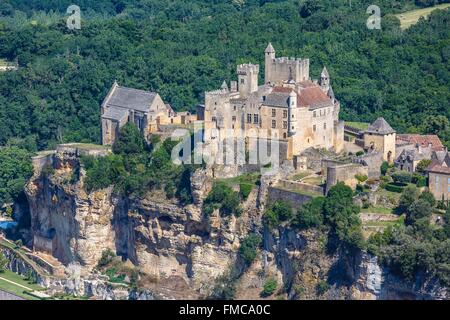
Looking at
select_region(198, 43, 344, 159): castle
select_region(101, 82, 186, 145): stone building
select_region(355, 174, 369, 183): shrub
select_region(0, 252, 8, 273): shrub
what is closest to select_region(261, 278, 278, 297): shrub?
select_region(355, 174, 369, 183): shrub

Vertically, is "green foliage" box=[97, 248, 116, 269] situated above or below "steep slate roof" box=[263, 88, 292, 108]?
below

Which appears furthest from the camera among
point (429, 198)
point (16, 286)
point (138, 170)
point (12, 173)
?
point (12, 173)

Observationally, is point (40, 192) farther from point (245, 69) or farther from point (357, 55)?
point (357, 55)

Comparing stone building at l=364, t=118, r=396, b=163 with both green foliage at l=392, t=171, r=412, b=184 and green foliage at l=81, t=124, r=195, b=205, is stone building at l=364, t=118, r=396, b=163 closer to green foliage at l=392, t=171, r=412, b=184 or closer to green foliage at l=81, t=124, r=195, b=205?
green foliage at l=392, t=171, r=412, b=184

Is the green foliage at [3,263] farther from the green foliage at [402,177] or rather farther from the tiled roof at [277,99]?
the green foliage at [402,177]

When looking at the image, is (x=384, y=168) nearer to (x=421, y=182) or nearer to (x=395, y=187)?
(x=395, y=187)

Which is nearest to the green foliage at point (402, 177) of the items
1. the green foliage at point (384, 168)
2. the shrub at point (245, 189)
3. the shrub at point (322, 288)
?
the green foliage at point (384, 168)

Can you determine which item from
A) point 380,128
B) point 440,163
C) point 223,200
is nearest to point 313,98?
point 380,128
